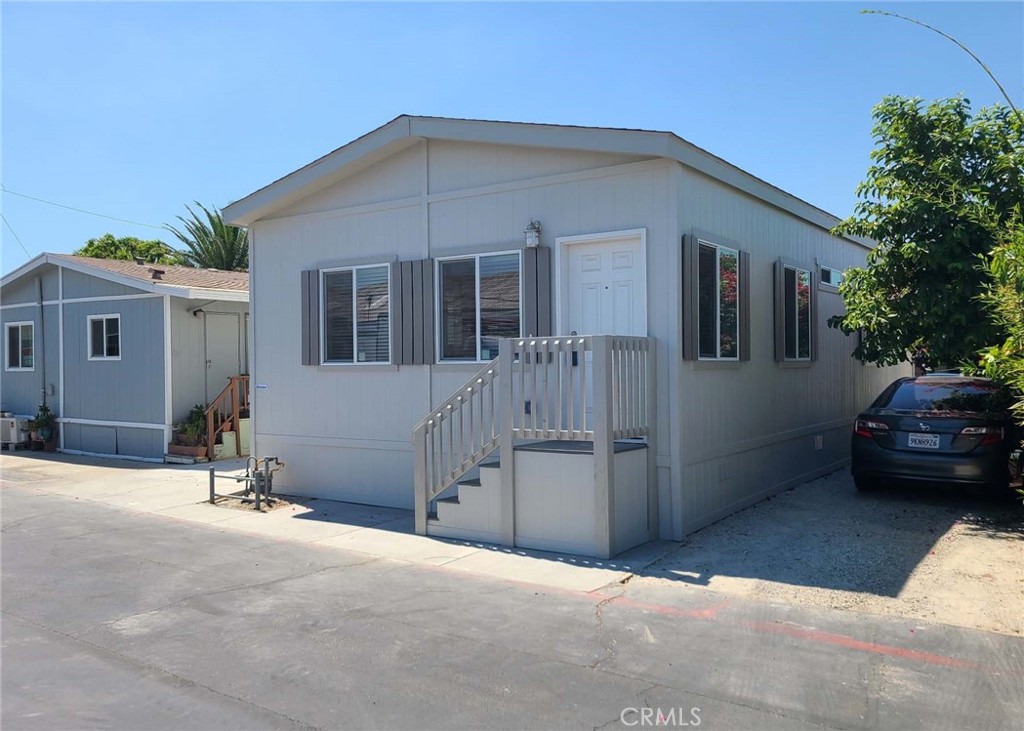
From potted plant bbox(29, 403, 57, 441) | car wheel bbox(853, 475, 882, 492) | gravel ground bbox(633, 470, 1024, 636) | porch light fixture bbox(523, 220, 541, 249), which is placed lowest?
gravel ground bbox(633, 470, 1024, 636)

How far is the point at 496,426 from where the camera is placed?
8195 mm

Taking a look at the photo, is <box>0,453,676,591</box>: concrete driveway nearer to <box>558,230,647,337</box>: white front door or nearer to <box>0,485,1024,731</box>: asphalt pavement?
<box>0,485,1024,731</box>: asphalt pavement

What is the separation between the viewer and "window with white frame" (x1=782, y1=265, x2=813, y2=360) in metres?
10.8

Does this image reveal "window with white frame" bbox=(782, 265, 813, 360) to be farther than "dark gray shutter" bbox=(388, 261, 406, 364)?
Yes

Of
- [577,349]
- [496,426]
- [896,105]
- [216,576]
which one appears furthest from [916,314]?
[216,576]

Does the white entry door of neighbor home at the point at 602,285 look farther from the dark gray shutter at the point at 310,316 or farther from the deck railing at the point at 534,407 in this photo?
the dark gray shutter at the point at 310,316

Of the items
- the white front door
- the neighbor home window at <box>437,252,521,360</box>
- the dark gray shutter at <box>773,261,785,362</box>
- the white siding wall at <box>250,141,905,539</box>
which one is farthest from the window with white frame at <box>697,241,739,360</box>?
the neighbor home window at <box>437,252,521,360</box>

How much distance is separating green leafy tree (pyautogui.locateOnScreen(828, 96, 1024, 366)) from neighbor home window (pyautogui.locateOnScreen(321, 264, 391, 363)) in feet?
19.4

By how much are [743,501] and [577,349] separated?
329cm

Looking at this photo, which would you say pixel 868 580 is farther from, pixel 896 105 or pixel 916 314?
pixel 896 105

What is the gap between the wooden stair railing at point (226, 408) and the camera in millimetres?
14688

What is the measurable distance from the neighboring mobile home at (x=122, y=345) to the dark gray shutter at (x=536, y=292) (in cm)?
831

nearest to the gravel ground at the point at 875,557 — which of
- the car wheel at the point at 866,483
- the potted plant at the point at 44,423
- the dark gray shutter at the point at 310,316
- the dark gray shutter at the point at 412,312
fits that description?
the car wheel at the point at 866,483

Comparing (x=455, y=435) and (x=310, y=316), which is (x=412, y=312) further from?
(x=455, y=435)
